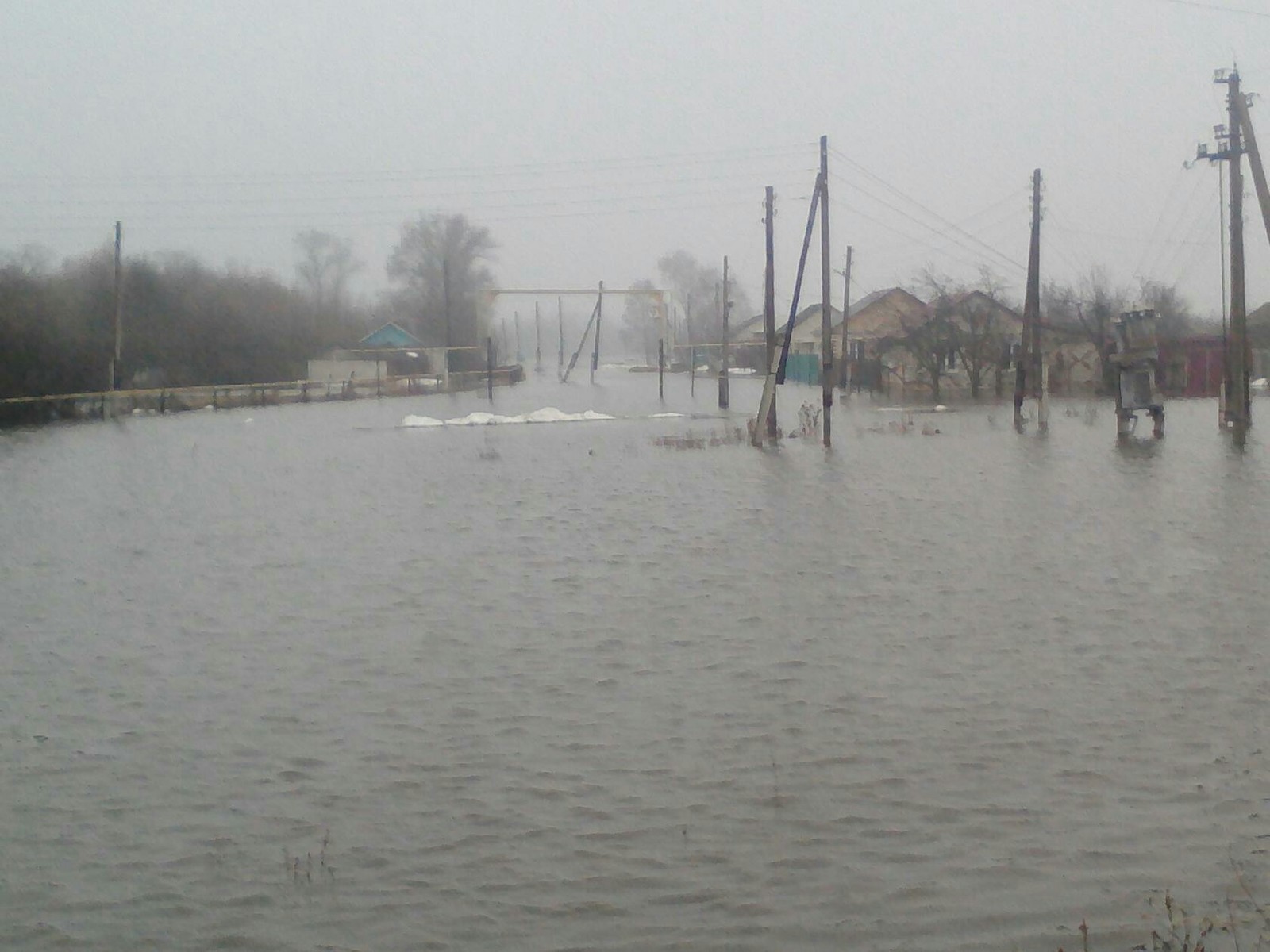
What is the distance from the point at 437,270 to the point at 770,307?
5504cm

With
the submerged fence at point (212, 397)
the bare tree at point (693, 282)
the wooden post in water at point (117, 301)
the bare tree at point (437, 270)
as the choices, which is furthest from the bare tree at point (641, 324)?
the wooden post in water at point (117, 301)

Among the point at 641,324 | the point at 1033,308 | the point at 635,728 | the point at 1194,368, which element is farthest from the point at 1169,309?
the point at 641,324

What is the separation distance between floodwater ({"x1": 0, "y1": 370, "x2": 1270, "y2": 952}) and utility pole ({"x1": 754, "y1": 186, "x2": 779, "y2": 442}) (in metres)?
13.2


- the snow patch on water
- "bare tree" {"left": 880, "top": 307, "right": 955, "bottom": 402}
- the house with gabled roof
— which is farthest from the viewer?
the house with gabled roof

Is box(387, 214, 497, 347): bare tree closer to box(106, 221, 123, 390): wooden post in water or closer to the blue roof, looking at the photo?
the blue roof

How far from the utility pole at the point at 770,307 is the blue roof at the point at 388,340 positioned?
128 feet

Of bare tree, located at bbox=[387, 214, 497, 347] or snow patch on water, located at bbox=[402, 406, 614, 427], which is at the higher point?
bare tree, located at bbox=[387, 214, 497, 347]

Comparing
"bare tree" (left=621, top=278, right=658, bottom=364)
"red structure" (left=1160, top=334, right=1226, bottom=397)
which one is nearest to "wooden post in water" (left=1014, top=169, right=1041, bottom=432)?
"red structure" (left=1160, top=334, right=1226, bottom=397)

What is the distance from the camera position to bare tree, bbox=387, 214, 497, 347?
84.1m

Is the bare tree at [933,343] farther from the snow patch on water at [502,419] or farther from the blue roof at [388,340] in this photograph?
the blue roof at [388,340]

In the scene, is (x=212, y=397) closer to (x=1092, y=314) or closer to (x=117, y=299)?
(x=117, y=299)

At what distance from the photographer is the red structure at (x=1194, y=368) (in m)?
52.7

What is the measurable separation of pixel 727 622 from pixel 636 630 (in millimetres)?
665

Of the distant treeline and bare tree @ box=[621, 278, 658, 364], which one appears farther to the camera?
bare tree @ box=[621, 278, 658, 364]
